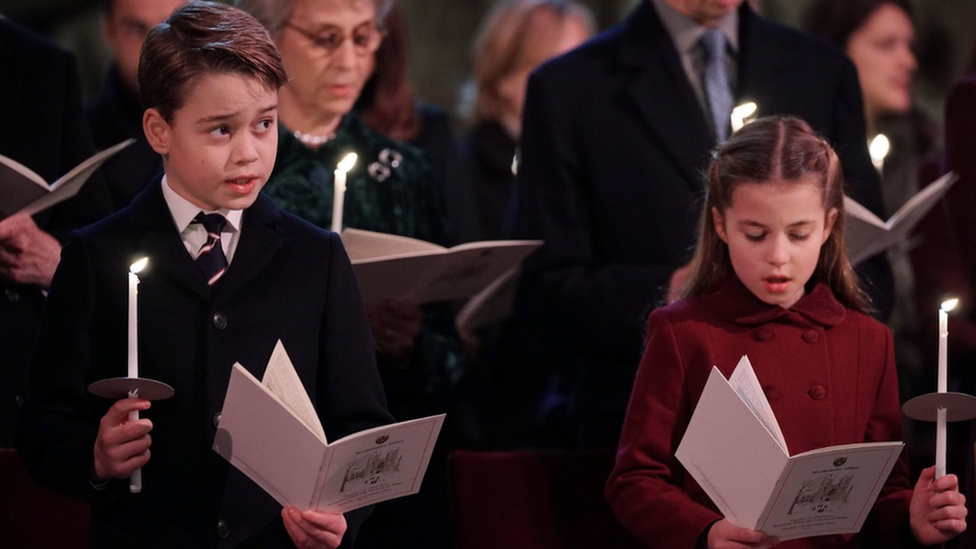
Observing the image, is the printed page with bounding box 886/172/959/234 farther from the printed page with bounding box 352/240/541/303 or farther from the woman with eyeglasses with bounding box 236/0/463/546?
the woman with eyeglasses with bounding box 236/0/463/546

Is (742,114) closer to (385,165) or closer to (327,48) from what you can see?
(385,165)

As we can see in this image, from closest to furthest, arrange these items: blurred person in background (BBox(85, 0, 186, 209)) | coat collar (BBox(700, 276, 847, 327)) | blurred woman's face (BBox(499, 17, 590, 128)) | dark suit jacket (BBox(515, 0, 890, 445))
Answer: coat collar (BBox(700, 276, 847, 327)) → dark suit jacket (BBox(515, 0, 890, 445)) → blurred person in background (BBox(85, 0, 186, 209)) → blurred woman's face (BBox(499, 17, 590, 128))

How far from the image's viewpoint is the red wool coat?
8.91 ft

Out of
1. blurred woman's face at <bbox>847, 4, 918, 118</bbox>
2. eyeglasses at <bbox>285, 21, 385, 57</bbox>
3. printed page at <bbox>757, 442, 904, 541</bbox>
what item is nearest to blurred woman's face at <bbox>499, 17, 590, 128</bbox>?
blurred woman's face at <bbox>847, 4, 918, 118</bbox>

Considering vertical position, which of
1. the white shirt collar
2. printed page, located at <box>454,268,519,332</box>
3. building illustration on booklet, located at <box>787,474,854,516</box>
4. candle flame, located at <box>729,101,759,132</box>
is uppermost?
candle flame, located at <box>729,101,759,132</box>

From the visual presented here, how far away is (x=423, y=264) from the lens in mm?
3146

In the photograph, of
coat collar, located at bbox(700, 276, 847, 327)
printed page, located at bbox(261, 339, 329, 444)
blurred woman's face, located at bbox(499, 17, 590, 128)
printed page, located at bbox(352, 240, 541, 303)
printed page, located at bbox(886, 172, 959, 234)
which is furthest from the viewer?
blurred woman's face, located at bbox(499, 17, 590, 128)

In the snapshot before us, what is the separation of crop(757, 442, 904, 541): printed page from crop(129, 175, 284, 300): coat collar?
3.43ft

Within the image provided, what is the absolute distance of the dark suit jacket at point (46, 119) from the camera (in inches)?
129

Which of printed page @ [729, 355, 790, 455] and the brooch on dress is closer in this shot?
printed page @ [729, 355, 790, 455]

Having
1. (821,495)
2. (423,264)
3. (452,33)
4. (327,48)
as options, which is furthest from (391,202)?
(452,33)

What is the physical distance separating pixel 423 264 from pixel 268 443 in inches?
36.6

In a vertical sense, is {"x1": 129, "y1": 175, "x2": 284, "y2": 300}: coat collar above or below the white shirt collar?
below

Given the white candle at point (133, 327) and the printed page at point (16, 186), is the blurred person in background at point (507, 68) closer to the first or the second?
the printed page at point (16, 186)
